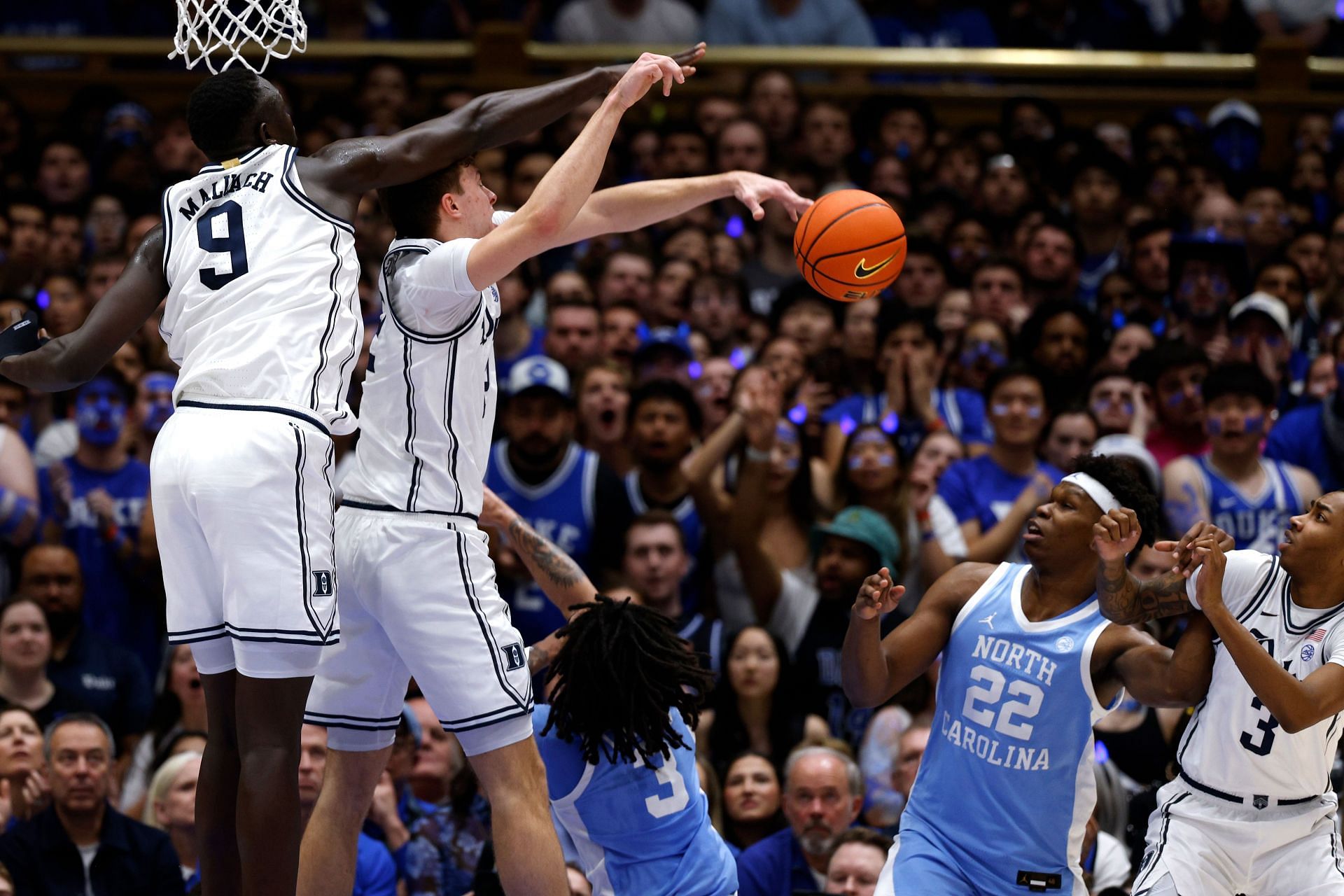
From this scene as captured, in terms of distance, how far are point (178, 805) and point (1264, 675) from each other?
4546mm

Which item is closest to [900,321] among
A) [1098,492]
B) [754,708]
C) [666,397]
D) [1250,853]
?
[666,397]

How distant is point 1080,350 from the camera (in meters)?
9.63

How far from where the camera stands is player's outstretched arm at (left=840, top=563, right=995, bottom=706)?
5.53 meters

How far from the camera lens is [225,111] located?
16.1 ft

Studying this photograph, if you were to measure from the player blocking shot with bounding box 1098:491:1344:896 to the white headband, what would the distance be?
1.04ft

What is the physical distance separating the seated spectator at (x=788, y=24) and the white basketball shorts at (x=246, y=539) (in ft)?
30.1

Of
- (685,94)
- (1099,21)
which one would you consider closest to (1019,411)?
(685,94)

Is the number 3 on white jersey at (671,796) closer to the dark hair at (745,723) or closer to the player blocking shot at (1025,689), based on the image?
the player blocking shot at (1025,689)

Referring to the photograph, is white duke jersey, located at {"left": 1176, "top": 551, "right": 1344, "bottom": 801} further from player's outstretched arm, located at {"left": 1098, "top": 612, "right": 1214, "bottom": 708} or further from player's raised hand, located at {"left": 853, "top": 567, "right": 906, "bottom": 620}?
player's raised hand, located at {"left": 853, "top": 567, "right": 906, "bottom": 620}

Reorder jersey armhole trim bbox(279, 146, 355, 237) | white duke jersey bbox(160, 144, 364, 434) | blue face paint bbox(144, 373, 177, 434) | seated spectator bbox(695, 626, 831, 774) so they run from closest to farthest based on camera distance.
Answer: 1. white duke jersey bbox(160, 144, 364, 434)
2. jersey armhole trim bbox(279, 146, 355, 237)
3. seated spectator bbox(695, 626, 831, 774)
4. blue face paint bbox(144, 373, 177, 434)

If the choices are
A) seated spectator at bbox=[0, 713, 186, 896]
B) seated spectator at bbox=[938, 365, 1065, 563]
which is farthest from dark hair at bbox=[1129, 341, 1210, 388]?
seated spectator at bbox=[0, 713, 186, 896]

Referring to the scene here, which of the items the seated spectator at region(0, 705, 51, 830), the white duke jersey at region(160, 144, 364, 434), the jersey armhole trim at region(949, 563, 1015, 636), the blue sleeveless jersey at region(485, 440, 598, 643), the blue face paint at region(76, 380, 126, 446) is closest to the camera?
the white duke jersey at region(160, 144, 364, 434)

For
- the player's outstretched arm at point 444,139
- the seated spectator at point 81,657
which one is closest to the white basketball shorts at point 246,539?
the player's outstretched arm at point 444,139

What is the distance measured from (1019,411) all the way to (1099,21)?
6.35 metres
